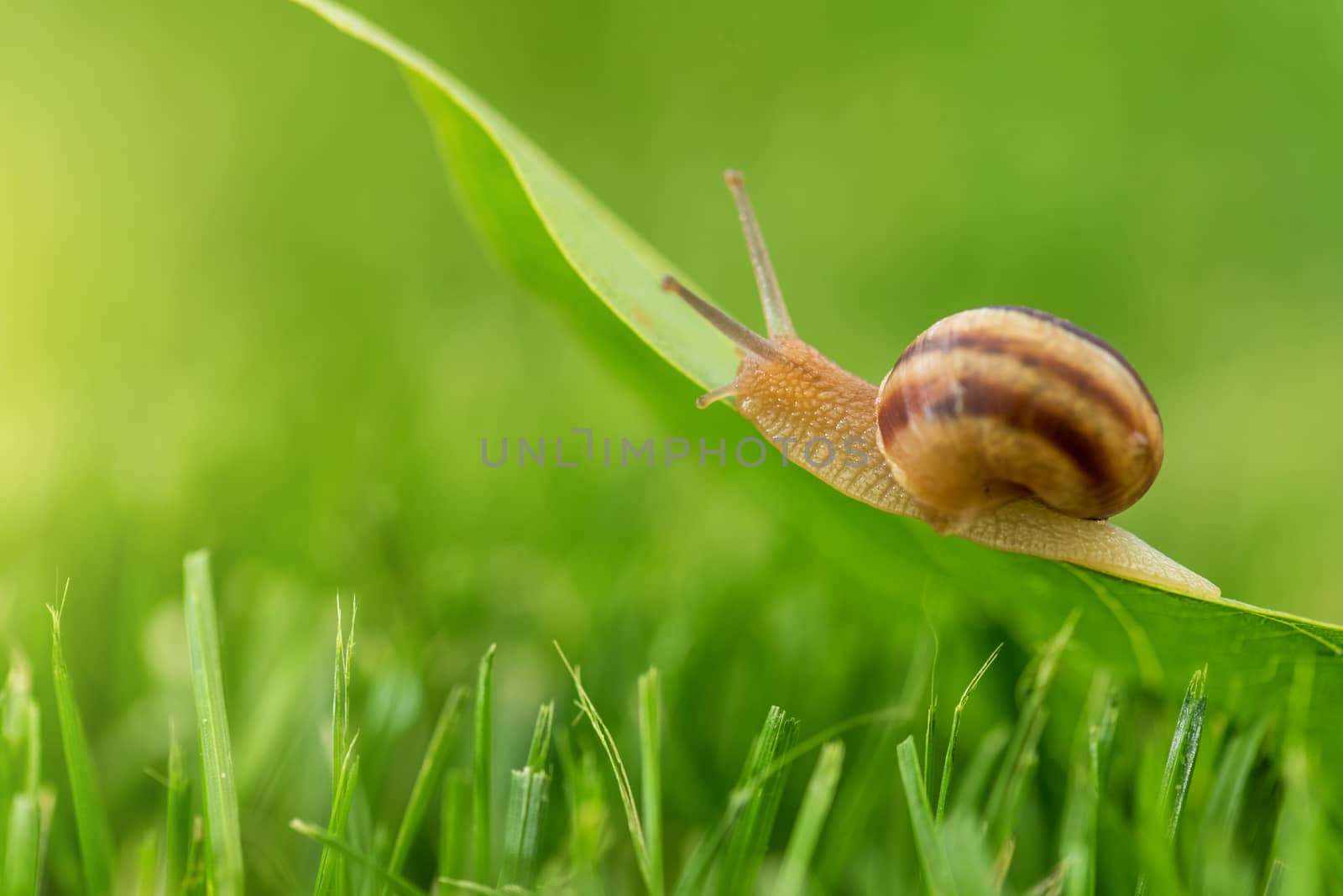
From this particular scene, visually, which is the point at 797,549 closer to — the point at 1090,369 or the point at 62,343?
the point at 1090,369

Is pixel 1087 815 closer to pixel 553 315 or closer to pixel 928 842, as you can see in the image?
pixel 928 842

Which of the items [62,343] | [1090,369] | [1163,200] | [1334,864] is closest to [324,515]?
[1090,369]

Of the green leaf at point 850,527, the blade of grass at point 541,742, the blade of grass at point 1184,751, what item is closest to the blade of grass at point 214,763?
the blade of grass at point 541,742

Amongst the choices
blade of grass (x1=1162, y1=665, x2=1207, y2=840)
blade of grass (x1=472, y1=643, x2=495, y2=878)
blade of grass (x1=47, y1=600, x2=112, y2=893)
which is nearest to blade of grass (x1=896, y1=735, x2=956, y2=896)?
blade of grass (x1=1162, y1=665, x2=1207, y2=840)

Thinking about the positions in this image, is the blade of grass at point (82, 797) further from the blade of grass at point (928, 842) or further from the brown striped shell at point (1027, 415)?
the brown striped shell at point (1027, 415)

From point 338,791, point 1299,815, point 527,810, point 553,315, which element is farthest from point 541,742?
point 553,315

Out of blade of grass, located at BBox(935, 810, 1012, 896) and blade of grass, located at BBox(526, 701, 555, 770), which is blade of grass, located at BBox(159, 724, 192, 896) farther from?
blade of grass, located at BBox(935, 810, 1012, 896)
